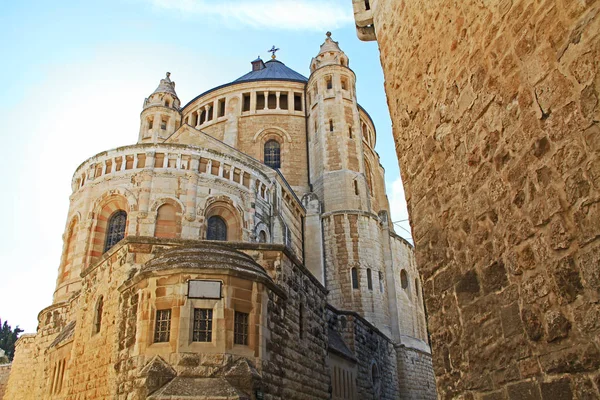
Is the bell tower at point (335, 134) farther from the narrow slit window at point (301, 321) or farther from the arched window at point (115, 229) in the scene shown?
the narrow slit window at point (301, 321)

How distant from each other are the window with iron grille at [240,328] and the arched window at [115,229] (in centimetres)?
979

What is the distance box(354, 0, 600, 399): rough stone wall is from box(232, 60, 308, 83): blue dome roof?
28938mm

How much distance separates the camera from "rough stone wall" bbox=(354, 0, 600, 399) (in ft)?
11.2

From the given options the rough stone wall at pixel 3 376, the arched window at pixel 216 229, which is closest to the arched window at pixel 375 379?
the arched window at pixel 216 229

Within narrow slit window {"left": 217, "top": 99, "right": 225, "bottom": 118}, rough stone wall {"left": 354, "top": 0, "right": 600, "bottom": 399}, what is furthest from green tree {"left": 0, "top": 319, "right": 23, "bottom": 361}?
rough stone wall {"left": 354, "top": 0, "right": 600, "bottom": 399}

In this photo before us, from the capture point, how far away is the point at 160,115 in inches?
1275

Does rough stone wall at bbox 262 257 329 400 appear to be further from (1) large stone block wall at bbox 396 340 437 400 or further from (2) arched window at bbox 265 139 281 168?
(2) arched window at bbox 265 139 281 168

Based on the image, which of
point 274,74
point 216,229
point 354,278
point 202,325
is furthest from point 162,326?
point 274,74

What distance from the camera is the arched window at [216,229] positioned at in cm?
1835

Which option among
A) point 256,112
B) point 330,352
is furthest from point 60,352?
point 256,112

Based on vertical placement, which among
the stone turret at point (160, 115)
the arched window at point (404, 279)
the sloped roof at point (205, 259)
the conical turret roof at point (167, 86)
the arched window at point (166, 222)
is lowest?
the sloped roof at point (205, 259)

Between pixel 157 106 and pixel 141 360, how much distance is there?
1035 inches

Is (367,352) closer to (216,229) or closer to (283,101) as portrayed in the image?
(216,229)

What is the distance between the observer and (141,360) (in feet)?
29.9
